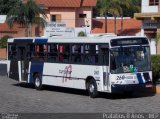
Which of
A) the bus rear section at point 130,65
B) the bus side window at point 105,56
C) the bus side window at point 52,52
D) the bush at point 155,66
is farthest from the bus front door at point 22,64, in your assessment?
the bus rear section at point 130,65

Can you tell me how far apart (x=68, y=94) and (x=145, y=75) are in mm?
3824

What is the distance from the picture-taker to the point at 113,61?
21328mm

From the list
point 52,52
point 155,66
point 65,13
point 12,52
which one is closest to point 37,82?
point 52,52

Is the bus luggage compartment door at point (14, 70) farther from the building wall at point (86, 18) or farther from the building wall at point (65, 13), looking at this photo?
the building wall at point (86, 18)

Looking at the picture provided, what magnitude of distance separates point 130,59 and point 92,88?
194cm

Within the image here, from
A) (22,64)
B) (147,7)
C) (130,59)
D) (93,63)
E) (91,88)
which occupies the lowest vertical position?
(91,88)

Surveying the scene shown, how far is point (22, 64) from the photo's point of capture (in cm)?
2788

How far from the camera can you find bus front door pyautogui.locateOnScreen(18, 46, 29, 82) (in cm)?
2761

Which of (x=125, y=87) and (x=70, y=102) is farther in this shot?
(x=125, y=87)

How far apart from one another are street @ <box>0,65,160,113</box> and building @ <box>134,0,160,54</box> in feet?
58.1

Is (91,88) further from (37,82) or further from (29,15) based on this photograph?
(29,15)

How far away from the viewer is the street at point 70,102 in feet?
58.6

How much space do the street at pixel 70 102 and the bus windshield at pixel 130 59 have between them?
1.17 m

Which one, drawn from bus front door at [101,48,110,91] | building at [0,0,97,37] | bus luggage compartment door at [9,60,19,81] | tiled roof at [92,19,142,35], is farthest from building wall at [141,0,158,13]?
tiled roof at [92,19,142,35]
